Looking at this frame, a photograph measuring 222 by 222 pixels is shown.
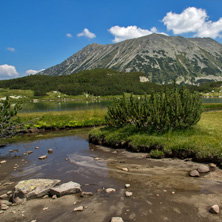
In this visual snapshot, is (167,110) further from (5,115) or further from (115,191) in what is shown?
(5,115)

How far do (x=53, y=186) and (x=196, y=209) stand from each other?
725cm

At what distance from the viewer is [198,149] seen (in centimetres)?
1420

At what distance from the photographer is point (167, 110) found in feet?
61.8

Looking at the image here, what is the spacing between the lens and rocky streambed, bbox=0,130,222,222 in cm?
804

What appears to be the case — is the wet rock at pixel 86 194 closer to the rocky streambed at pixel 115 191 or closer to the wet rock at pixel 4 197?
the rocky streambed at pixel 115 191

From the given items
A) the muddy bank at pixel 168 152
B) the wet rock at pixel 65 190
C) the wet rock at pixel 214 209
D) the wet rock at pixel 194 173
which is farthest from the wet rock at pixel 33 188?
the muddy bank at pixel 168 152

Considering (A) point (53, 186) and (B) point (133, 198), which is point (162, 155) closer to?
(B) point (133, 198)

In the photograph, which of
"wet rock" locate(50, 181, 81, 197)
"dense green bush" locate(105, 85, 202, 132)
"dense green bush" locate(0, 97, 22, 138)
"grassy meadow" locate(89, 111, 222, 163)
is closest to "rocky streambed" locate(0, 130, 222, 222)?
"wet rock" locate(50, 181, 81, 197)

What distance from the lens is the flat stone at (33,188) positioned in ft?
32.2

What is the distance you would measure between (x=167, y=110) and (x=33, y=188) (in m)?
13.4

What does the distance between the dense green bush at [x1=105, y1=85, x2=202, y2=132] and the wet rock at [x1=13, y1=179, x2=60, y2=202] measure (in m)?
11.7

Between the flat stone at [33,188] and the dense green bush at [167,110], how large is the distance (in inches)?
462

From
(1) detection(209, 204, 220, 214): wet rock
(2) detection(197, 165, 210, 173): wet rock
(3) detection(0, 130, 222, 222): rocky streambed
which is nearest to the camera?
(1) detection(209, 204, 220, 214): wet rock

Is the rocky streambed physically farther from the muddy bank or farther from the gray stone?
the muddy bank
